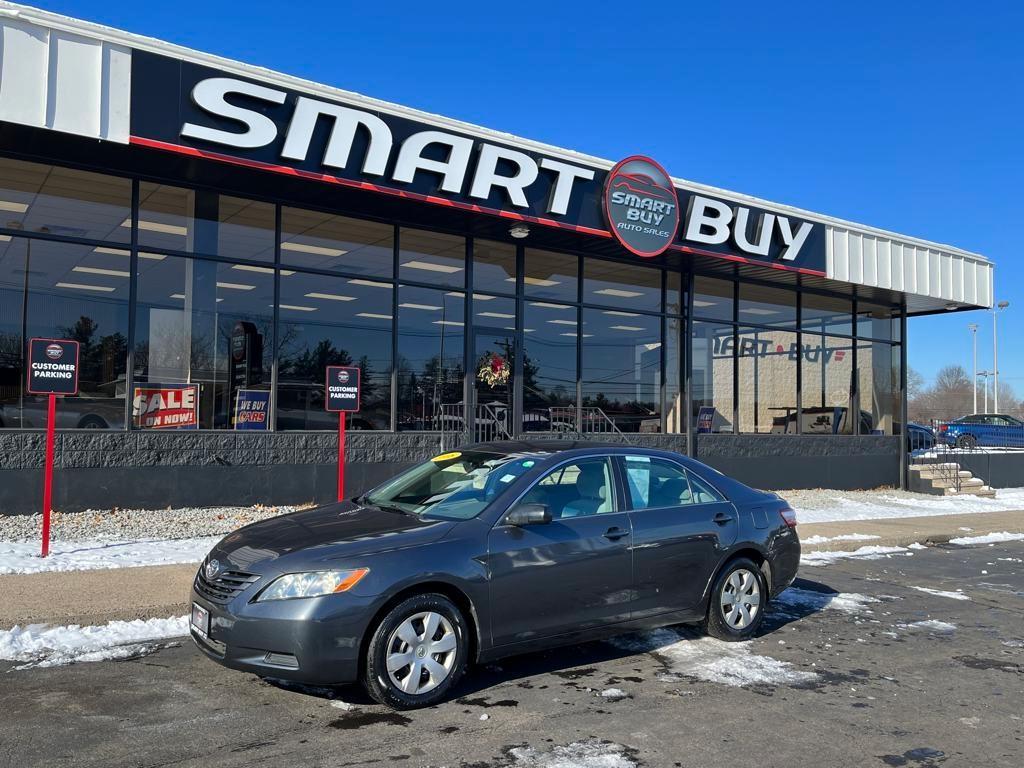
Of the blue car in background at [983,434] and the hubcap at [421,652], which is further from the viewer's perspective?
the blue car in background at [983,434]

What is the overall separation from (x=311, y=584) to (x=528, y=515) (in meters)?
1.40

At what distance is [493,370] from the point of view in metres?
14.7

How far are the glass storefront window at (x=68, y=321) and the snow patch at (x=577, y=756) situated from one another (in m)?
8.88

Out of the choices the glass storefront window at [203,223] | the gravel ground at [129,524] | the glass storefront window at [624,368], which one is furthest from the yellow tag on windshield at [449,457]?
the glass storefront window at [624,368]

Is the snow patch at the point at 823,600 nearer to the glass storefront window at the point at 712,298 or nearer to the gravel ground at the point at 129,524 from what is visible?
the gravel ground at the point at 129,524

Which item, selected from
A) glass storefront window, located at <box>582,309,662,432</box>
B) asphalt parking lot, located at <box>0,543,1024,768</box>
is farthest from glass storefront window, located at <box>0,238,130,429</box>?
glass storefront window, located at <box>582,309,662,432</box>

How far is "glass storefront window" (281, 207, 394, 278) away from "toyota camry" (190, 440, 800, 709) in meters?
7.24

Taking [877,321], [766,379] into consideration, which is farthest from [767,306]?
[877,321]

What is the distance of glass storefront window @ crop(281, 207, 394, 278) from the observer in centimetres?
1288

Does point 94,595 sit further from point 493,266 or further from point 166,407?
point 493,266

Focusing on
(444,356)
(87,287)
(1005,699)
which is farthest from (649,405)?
(1005,699)

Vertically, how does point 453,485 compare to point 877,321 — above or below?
below

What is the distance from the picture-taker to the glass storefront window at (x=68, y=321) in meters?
10.8

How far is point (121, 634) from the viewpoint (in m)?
6.38
